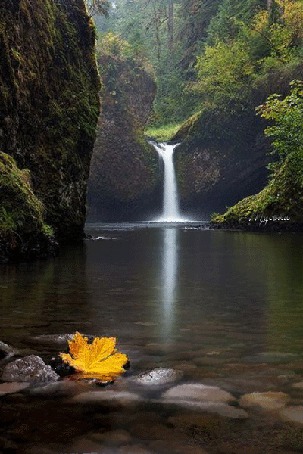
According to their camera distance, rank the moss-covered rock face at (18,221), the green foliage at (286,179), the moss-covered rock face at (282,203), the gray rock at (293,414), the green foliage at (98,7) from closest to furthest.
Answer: the gray rock at (293,414) → the moss-covered rock face at (18,221) → the moss-covered rock face at (282,203) → the green foliage at (286,179) → the green foliage at (98,7)

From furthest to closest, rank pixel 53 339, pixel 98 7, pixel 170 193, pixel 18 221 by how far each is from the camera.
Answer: pixel 170 193 < pixel 98 7 < pixel 18 221 < pixel 53 339

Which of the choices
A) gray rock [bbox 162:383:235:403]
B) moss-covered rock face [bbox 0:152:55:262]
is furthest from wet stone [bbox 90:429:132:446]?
moss-covered rock face [bbox 0:152:55:262]

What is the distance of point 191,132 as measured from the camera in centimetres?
3278

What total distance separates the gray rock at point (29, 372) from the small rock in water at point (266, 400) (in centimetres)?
94

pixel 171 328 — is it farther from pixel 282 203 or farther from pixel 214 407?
pixel 282 203

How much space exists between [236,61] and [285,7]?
162 inches

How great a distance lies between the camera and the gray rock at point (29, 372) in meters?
2.59

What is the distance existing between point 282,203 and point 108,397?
1821 cm

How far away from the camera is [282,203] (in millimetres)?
19797

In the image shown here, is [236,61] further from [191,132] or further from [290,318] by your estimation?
[290,318]

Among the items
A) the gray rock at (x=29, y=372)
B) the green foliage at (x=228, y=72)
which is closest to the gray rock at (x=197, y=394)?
the gray rock at (x=29, y=372)

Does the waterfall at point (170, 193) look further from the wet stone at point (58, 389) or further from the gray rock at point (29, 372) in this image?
the wet stone at point (58, 389)

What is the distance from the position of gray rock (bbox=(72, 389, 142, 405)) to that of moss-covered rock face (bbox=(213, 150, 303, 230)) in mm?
17770

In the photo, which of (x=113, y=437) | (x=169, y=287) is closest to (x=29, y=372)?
(x=113, y=437)
